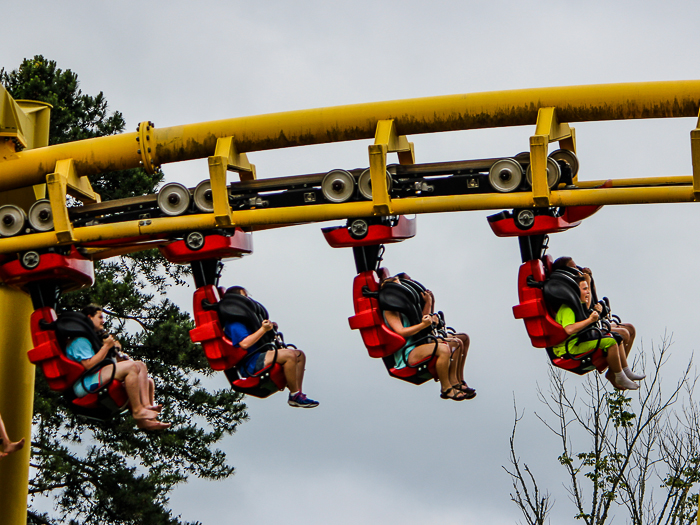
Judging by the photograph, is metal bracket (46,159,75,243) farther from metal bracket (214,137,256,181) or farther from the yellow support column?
the yellow support column

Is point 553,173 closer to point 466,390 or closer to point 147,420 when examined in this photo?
point 466,390

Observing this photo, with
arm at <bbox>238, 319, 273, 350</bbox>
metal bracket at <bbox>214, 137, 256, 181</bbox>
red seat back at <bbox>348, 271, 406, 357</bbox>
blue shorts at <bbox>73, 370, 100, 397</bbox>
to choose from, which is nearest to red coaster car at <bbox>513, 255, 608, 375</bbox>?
red seat back at <bbox>348, 271, 406, 357</bbox>

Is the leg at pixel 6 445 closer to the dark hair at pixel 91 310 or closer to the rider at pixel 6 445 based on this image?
the rider at pixel 6 445

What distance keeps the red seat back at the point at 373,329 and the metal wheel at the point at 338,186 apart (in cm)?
89

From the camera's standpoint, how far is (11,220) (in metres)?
12.6

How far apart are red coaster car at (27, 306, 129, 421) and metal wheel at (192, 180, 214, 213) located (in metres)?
1.61

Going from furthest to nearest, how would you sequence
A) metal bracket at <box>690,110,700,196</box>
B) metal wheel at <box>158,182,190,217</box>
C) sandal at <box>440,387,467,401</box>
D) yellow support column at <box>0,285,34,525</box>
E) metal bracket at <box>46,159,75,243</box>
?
yellow support column at <box>0,285,34,525</box> → metal bracket at <box>46,159,75,243</box> → metal wheel at <box>158,182,190,217</box> → sandal at <box>440,387,467,401</box> → metal bracket at <box>690,110,700,196</box>

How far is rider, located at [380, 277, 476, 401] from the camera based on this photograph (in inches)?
464

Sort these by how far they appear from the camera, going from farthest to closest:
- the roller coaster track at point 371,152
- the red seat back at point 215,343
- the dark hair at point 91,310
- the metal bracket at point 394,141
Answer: the dark hair at point 91,310, the red seat back at point 215,343, the metal bracket at point 394,141, the roller coaster track at point 371,152

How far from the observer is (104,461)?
21.6 meters

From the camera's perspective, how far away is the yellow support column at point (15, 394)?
1389cm

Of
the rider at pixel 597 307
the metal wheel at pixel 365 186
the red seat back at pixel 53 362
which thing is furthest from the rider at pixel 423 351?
the red seat back at pixel 53 362

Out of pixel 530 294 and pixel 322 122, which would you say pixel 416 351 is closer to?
pixel 530 294

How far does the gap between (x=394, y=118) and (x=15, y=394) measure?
16.6ft
